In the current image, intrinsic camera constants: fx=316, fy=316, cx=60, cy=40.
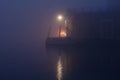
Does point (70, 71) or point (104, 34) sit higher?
point (104, 34)

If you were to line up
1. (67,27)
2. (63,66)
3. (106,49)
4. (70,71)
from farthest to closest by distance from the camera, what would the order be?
(67,27) → (106,49) → (63,66) → (70,71)

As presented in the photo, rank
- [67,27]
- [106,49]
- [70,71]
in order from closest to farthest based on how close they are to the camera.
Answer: [70,71] < [106,49] < [67,27]

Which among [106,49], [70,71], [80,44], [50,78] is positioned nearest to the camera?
[50,78]

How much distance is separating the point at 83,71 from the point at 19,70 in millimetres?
4632

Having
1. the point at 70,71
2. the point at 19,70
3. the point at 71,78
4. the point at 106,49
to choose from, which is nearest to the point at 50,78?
the point at 71,78

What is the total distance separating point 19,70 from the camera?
22.7m

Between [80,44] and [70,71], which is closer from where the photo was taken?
[70,71]

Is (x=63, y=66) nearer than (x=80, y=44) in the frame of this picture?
Yes

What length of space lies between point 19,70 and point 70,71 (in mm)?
3849

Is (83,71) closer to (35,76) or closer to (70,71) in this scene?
(70,71)

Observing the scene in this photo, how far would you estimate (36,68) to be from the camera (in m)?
23.6

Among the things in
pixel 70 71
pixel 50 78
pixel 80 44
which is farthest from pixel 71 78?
pixel 80 44

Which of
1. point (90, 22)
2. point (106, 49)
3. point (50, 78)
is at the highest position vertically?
point (90, 22)

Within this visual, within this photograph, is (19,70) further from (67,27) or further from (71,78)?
(67,27)
